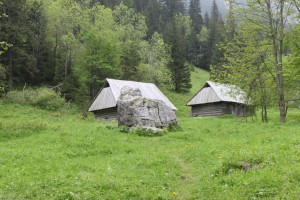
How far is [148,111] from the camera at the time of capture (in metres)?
22.2

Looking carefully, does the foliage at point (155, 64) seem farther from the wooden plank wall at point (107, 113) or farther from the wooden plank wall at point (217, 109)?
the wooden plank wall at point (107, 113)

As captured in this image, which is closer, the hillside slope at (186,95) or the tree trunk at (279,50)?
the tree trunk at (279,50)

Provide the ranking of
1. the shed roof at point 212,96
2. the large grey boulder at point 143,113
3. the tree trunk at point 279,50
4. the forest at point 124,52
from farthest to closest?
the shed roof at point 212,96, the forest at point 124,52, the tree trunk at point 279,50, the large grey boulder at point 143,113

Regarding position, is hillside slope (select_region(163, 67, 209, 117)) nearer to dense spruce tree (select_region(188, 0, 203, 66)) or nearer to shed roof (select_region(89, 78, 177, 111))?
dense spruce tree (select_region(188, 0, 203, 66))

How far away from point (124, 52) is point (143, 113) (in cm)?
3855

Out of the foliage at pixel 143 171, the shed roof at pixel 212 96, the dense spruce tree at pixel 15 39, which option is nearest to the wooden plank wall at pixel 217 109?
the shed roof at pixel 212 96

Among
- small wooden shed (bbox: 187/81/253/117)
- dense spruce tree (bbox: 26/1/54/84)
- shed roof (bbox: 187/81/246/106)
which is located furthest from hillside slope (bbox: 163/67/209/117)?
dense spruce tree (bbox: 26/1/54/84)

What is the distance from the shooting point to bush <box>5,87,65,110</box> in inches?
1447

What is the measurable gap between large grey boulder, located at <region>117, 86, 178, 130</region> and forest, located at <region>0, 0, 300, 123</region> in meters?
6.61

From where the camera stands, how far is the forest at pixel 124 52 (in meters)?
24.5

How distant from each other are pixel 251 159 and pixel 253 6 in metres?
17.3

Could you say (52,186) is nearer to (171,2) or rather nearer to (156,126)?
(156,126)

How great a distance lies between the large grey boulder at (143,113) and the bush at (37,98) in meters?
17.5

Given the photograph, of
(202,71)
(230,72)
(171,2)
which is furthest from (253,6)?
(171,2)
